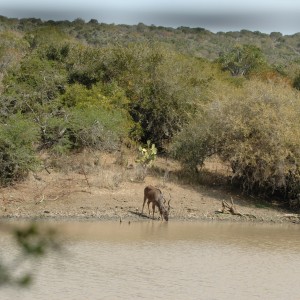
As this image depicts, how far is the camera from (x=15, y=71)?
97.1 ft

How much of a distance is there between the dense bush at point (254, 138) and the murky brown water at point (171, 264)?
277 cm

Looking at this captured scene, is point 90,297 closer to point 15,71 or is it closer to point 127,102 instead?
point 127,102

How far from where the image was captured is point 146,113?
96.6 ft

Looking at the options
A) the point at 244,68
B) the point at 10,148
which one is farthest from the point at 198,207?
the point at 244,68

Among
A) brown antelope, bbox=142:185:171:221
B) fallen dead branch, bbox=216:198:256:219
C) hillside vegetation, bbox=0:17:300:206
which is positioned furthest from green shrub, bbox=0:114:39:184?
fallen dead branch, bbox=216:198:256:219

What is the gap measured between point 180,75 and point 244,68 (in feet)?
84.4

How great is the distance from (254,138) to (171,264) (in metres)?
9.54

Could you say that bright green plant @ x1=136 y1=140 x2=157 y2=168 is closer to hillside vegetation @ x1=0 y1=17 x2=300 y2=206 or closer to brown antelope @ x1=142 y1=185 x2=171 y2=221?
hillside vegetation @ x1=0 y1=17 x2=300 y2=206

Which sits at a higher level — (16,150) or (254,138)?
(254,138)

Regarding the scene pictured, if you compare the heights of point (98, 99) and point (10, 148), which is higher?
point (98, 99)

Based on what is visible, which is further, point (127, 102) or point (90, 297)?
point (127, 102)

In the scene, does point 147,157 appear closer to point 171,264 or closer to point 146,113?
point 146,113

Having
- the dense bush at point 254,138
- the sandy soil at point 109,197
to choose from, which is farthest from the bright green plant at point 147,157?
the dense bush at point 254,138

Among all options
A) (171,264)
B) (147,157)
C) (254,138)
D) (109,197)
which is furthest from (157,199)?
(171,264)
